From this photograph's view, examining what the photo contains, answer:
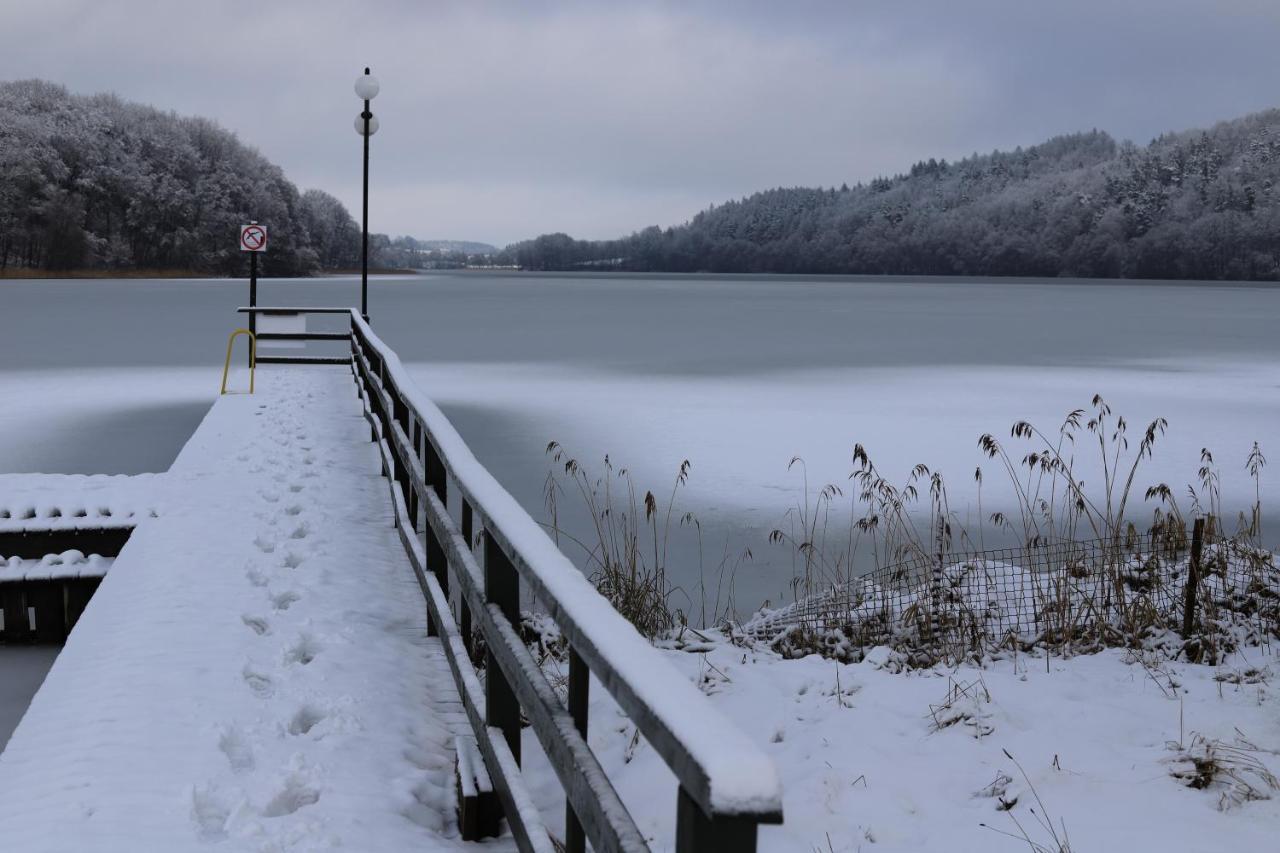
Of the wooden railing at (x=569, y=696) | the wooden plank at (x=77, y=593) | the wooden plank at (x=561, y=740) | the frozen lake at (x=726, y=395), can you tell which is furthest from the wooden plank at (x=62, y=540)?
the wooden plank at (x=561, y=740)

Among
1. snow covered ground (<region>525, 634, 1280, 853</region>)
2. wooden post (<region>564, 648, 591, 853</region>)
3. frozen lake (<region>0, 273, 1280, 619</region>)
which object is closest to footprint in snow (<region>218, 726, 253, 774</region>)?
snow covered ground (<region>525, 634, 1280, 853</region>)

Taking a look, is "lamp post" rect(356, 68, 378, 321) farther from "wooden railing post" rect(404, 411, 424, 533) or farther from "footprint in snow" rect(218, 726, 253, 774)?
"footprint in snow" rect(218, 726, 253, 774)

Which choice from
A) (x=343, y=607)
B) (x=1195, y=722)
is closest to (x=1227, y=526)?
(x=1195, y=722)

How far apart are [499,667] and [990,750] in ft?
8.65

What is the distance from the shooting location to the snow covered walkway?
3.53 m

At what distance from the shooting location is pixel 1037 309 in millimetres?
67062

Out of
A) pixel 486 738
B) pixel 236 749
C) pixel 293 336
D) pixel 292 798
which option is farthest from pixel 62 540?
pixel 293 336

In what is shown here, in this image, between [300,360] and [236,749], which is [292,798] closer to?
[236,749]

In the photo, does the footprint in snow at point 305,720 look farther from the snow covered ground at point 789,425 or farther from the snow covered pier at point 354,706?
the snow covered ground at point 789,425

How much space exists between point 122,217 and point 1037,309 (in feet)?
286

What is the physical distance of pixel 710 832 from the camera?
1.79m

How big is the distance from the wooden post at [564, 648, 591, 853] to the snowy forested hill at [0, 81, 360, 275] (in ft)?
376

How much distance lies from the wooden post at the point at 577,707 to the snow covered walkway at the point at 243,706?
3.38ft

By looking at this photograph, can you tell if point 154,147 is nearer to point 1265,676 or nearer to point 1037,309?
point 1037,309
